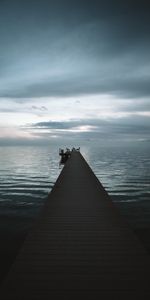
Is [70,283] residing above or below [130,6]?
below

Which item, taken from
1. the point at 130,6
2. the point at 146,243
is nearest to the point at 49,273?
the point at 146,243

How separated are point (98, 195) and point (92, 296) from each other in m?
8.26

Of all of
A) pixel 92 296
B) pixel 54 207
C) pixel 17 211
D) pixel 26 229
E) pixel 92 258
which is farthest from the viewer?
pixel 17 211

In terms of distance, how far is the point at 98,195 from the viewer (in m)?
12.2

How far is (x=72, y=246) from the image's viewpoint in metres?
6.07

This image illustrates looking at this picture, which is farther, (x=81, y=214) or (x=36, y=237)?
(x=81, y=214)

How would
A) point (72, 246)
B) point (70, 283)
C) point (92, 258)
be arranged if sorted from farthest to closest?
point (72, 246), point (92, 258), point (70, 283)

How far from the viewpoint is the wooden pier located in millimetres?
4133

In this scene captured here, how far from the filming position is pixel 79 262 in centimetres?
520

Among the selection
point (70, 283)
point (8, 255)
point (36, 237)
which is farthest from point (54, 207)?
point (70, 283)

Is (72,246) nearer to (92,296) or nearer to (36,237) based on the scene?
(36,237)

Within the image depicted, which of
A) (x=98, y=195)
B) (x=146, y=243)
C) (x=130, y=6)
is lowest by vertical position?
(x=146, y=243)

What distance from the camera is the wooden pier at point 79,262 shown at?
13.6 feet

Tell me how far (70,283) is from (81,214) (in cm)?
462
